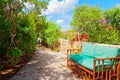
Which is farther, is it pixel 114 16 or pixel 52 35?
pixel 52 35

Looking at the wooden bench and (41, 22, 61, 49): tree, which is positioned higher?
(41, 22, 61, 49): tree

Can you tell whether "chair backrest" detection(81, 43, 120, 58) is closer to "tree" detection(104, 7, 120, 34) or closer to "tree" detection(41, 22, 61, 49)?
"tree" detection(104, 7, 120, 34)

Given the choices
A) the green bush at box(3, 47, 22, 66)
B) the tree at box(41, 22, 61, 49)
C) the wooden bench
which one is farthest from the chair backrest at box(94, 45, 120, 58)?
the tree at box(41, 22, 61, 49)

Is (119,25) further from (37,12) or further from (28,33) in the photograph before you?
(37,12)

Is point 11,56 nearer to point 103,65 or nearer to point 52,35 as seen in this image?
point 103,65

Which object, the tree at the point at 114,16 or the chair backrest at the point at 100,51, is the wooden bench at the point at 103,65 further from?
the tree at the point at 114,16

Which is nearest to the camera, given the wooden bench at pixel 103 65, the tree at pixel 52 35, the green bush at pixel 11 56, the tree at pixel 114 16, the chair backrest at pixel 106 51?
the wooden bench at pixel 103 65

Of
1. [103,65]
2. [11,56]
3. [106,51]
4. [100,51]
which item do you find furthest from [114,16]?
[11,56]

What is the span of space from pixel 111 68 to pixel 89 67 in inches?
26.7

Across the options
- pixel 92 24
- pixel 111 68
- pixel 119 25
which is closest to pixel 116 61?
pixel 111 68

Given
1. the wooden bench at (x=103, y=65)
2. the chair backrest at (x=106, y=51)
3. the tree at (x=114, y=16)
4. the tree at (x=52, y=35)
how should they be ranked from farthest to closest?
the tree at (x=52, y=35), the tree at (x=114, y=16), the chair backrest at (x=106, y=51), the wooden bench at (x=103, y=65)

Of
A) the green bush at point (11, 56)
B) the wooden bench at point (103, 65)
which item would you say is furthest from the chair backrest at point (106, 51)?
the green bush at point (11, 56)

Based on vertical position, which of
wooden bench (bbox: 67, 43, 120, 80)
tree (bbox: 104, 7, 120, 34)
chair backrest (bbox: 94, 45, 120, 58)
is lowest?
wooden bench (bbox: 67, 43, 120, 80)

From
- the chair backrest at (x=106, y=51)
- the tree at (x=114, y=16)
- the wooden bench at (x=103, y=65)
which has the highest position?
the tree at (x=114, y=16)
